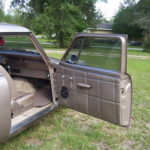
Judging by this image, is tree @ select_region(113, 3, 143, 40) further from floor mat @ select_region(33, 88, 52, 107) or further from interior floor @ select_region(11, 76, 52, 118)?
floor mat @ select_region(33, 88, 52, 107)

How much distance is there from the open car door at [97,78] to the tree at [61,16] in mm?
19045

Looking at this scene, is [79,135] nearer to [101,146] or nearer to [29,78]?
[101,146]

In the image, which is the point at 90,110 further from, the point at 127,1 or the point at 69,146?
the point at 127,1

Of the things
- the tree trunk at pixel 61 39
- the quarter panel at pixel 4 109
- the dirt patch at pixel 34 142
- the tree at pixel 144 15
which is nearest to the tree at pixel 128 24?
the tree at pixel 144 15

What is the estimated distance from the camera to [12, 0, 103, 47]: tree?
70.8 ft

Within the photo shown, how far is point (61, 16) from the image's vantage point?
869 inches

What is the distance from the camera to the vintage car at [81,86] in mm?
2438

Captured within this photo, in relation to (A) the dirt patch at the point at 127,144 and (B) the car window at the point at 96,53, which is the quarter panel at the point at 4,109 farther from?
(A) the dirt patch at the point at 127,144

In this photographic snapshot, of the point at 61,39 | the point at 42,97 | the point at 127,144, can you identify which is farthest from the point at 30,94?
the point at 61,39

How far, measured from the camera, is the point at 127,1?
3017 cm

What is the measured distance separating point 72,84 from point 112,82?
57 centimetres

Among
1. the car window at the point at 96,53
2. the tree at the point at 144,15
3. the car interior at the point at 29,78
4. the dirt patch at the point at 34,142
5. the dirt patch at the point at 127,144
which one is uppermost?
the tree at the point at 144,15

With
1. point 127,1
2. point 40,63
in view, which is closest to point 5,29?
point 40,63

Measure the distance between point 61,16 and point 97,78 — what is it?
2036 centimetres
